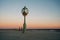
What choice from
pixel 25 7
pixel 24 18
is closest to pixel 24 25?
pixel 24 18

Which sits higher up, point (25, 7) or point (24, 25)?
point (25, 7)

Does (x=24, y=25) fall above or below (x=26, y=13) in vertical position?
below

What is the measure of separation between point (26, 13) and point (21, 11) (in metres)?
0.81

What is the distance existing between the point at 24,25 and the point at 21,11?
234 centimetres

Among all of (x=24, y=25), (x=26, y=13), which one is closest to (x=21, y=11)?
(x=26, y=13)

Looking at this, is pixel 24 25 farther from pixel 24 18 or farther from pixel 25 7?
pixel 25 7

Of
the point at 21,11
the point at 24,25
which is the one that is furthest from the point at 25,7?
the point at 24,25

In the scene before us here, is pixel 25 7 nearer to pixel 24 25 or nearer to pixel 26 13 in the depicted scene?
pixel 26 13

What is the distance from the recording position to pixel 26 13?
69.2 ft

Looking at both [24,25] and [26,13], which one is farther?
[24,25]

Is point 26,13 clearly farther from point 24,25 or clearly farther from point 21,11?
point 24,25

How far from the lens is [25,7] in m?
21.1

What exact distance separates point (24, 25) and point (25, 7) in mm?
2902

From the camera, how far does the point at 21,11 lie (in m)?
21.3
